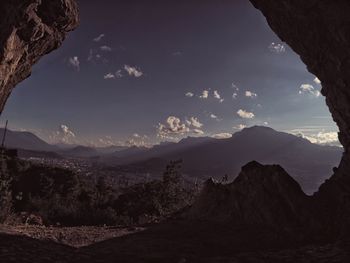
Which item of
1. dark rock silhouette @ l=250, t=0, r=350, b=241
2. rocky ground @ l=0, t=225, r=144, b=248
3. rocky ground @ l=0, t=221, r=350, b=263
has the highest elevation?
dark rock silhouette @ l=250, t=0, r=350, b=241

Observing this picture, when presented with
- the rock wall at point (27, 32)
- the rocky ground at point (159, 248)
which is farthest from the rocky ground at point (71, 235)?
the rock wall at point (27, 32)

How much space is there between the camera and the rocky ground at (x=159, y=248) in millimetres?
12039

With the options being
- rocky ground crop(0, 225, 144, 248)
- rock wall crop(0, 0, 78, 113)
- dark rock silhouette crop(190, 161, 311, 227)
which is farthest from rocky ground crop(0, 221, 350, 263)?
rock wall crop(0, 0, 78, 113)

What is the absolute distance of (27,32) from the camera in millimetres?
21203

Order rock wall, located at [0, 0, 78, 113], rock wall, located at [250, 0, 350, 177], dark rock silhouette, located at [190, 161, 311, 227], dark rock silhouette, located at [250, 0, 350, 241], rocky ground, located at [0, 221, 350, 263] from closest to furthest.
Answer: rocky ground, located at [0, 221, 350, 263] → dark rock silhouette, located at [250, 0, 350, 241] → rock wall, located at [250, 0, 350, 177] → dark rock silhouette, located at [190, 161, 311, 227] → rock wall, located at [0, 0, 78, 113]

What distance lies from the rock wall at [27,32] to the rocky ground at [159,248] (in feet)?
29.4

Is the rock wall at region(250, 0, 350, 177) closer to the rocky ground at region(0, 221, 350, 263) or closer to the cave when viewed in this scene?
the cave

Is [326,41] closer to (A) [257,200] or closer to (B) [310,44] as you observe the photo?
(B) [310,44]

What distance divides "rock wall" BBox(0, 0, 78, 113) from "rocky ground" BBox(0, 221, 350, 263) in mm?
8965

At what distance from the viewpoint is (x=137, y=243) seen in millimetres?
15078

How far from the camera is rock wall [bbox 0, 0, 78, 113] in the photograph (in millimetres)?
19781

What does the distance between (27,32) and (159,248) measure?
13.6m

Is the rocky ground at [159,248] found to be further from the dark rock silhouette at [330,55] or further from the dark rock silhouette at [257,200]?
the dark rock silhouette at [330,55]

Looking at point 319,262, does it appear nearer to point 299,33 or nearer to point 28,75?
point 299,33
